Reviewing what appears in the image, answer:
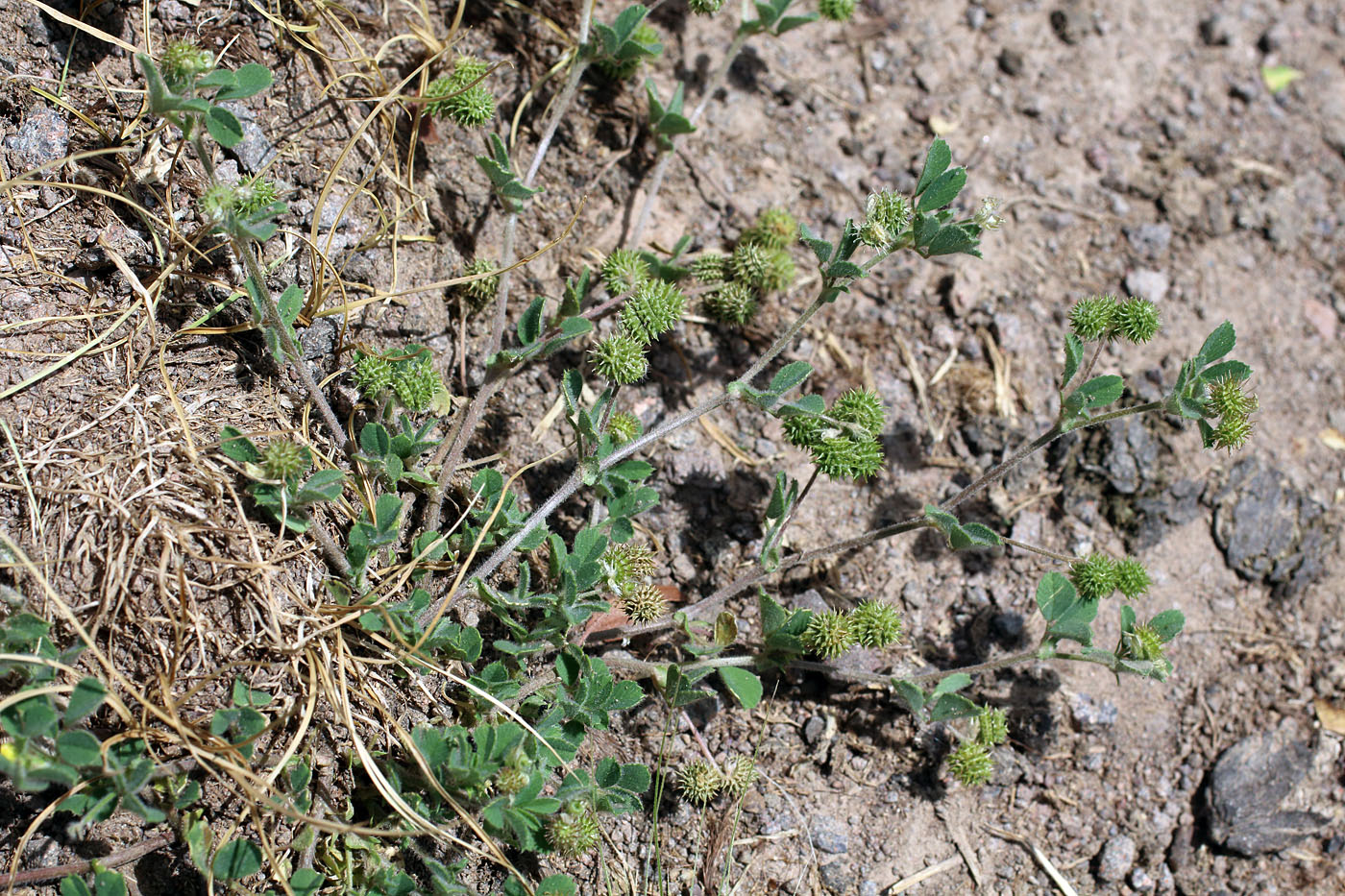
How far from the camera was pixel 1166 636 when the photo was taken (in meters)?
3.45

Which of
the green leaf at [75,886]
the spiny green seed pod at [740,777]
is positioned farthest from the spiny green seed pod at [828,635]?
the green leaf at [75,886]

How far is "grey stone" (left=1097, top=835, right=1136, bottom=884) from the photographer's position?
141 inches

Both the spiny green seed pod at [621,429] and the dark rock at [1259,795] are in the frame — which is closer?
the spiny green seed pod at [621,429]

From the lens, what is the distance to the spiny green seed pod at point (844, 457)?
3266mm

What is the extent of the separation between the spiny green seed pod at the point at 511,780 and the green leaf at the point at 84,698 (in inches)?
42.9

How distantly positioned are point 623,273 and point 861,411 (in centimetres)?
106

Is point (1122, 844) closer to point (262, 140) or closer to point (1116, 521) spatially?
point (1116, 521)

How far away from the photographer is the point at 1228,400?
3115mm

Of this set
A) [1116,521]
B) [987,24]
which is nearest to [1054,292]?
[1116,521]

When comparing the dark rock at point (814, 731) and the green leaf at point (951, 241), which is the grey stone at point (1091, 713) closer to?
the dark rock at point (814, 731)

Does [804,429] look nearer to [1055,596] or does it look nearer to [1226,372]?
[1055,596]

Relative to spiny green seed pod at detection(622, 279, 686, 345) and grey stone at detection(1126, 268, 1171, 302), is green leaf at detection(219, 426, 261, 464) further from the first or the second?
grey stone at detection(1126, 268, 1171, 302)

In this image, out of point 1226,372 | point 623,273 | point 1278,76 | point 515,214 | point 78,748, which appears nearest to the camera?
point 78,748

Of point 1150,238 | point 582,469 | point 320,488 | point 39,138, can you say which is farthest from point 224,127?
point 1150,238
